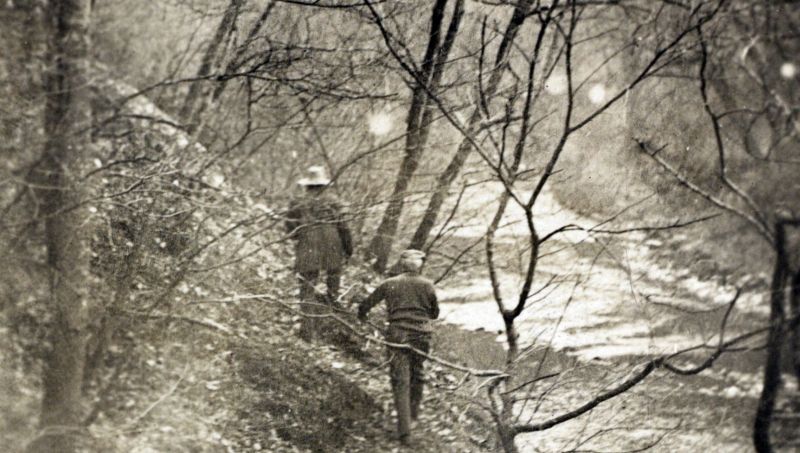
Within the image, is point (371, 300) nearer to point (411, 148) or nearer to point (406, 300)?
point (406, 300)

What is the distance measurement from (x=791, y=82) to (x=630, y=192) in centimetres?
135

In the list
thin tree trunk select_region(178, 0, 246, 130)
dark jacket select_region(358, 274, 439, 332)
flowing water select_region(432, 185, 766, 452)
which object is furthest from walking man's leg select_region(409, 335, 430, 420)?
thin tree trunk select_region(178, 0, 246, 130)

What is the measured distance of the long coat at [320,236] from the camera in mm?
5016

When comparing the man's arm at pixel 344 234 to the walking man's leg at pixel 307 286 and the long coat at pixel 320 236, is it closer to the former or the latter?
the long coat at pixel 320 236

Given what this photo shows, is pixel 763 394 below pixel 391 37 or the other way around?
below

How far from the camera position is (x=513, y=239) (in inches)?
198

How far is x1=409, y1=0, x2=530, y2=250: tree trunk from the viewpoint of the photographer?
15.3 ft

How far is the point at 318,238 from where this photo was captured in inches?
200

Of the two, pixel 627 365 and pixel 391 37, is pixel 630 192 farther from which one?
pixel 391 37

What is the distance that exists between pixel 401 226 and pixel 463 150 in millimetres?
857

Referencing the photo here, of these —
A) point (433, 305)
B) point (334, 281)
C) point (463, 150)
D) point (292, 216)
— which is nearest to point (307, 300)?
point (334, 281)

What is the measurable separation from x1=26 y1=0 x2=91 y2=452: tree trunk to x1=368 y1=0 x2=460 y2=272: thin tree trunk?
7.54ft

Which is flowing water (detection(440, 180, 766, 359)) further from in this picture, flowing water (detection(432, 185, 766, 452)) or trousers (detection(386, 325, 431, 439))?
trousers (detection(386, 325, 431, 439))

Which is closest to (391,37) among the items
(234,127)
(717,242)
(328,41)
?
(328,41)
